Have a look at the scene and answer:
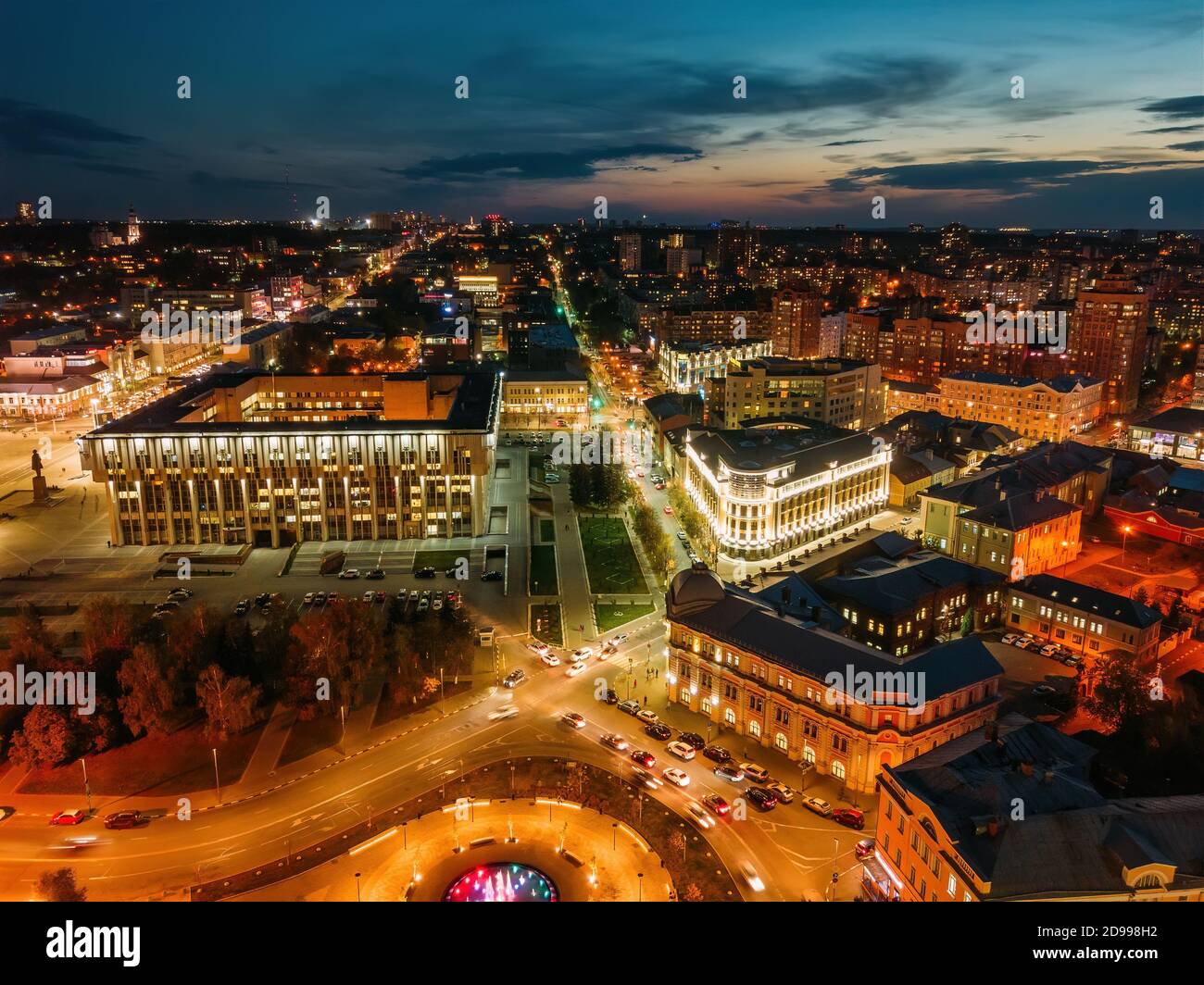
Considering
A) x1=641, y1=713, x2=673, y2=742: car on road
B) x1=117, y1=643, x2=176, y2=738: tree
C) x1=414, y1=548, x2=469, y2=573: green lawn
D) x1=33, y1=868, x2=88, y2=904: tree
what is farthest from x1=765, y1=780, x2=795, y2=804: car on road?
x1=414, y1=548, x2=469, y2=573: green lawn

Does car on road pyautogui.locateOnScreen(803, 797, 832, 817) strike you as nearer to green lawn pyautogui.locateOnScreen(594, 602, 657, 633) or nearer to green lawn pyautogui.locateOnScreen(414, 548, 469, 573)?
green lawn pyautogui.locateOnScreen(594, 602, 657, 633)

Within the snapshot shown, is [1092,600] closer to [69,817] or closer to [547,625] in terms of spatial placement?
[547,625]

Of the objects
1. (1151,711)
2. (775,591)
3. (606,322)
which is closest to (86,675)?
(775,591)

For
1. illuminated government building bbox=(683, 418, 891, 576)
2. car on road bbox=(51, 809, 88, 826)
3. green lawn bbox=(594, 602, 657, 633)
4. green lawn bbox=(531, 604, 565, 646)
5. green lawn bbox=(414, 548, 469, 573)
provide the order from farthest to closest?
illuminated government building bbox=(683, 418, 891, 576)
green lawn bbox=(414, 548, 469, 573)
green lawn bbox=(594, 602, 657, 633)
green lawn bbox=(531, 604, 565, 646)
car on road bbox=(51, 809, 88, 826)

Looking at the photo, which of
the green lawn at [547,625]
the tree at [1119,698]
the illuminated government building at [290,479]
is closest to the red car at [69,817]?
the green lawn at [547,625]

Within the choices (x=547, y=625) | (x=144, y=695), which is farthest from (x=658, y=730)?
(x=144, y=695)

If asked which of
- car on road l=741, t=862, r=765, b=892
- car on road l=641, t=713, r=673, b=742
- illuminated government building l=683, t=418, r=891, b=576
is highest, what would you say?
illuminated government building l=683, t=418, r=891, b=576

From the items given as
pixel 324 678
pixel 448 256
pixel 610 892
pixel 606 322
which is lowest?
pixel 610 892

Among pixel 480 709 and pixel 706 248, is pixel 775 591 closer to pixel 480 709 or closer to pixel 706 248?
pixel 480 709
